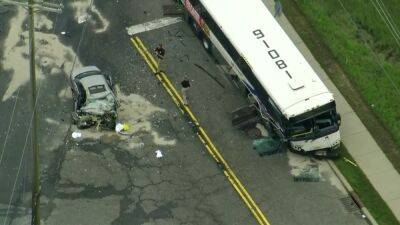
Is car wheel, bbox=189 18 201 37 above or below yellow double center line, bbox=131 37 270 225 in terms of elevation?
above

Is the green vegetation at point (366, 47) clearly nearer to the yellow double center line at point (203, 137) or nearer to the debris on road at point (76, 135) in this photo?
the yellow double center line at point (203, 137)

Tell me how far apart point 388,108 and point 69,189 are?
1250cm

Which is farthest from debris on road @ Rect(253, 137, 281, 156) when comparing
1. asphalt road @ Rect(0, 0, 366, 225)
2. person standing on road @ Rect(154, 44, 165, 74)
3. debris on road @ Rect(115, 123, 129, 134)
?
person standing on road @ Rect(154, 44, 165, 74)

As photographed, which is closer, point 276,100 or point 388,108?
point 276,100

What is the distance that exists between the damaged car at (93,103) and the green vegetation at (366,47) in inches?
376

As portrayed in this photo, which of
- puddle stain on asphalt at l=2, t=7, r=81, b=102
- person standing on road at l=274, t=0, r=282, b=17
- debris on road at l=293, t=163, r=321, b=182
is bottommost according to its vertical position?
debris on road at l=293, t=163, r=321, b=182

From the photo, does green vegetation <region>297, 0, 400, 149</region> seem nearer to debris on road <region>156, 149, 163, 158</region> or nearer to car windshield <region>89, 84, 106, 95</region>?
debris on road <region>156, 149, 163, 158</region>

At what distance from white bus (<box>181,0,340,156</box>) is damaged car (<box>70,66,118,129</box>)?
4831mm

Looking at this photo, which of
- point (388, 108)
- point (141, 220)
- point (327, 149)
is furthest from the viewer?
point (388, 108)

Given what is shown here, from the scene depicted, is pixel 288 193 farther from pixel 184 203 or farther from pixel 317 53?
pixel 317 53

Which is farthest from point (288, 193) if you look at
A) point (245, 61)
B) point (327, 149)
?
point (245, 61)

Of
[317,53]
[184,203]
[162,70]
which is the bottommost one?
[184,203]

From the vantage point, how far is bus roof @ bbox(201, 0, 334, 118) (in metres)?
24.9

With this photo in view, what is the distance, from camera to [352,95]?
92.7 ft
